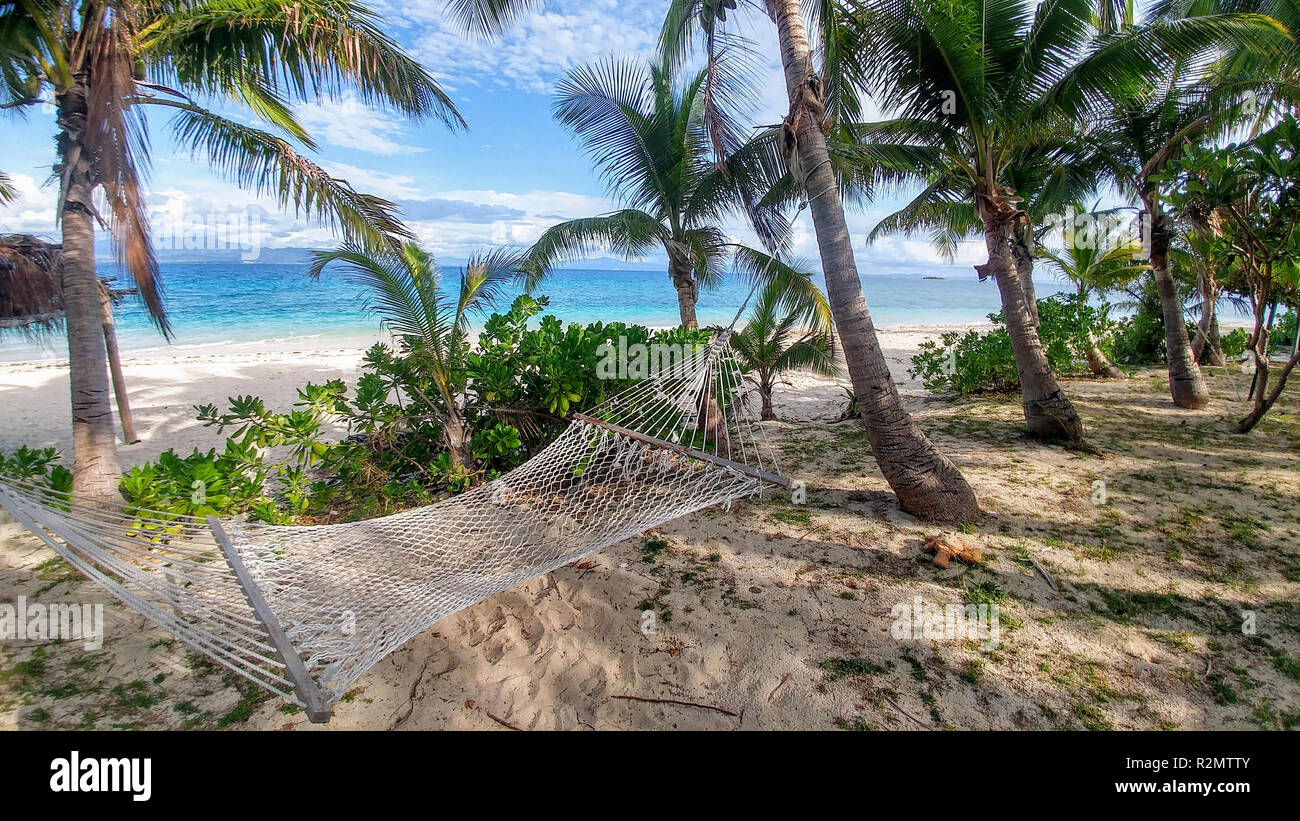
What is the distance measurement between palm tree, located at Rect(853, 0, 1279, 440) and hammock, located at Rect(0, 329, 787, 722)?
7.48 ft

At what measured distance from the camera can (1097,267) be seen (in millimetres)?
7023

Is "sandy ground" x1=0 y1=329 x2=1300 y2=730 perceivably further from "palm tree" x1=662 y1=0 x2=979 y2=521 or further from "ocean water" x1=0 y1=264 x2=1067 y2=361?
"ocean water" x1=0 y1=264 x2=1067 y2=361

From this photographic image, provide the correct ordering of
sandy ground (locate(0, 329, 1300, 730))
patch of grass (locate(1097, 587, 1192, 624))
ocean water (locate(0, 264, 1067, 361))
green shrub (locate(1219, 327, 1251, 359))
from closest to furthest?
sandy ground (locate(0, 329, 1300, 730)) < patch of grass (locate(1097, 587, 1192, 624)) < green shrub (locate(1219, 327, 1251, 359)) < ocean water (locate(0, 264, 1067, 361))

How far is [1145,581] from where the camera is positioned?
2465 mm

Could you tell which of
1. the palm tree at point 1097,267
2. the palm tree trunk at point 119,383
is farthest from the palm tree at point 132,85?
the palm tree at point 1097,267

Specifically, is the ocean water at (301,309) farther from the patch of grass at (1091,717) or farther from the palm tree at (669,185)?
the patch of grass at (1091,717)

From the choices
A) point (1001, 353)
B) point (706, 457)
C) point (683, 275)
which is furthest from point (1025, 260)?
point (706, 457)

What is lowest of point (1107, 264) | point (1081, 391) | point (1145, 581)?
point (1145, 581)

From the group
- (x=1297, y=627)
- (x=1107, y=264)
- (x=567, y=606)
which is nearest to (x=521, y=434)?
(x=567, y=606)

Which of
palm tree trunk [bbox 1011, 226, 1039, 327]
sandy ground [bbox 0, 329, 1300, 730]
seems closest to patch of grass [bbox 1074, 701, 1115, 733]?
sandy ground [bbox 0, 329, 1300, 730]

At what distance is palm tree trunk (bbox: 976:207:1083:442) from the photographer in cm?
407

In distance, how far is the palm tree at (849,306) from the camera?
2943 mm
